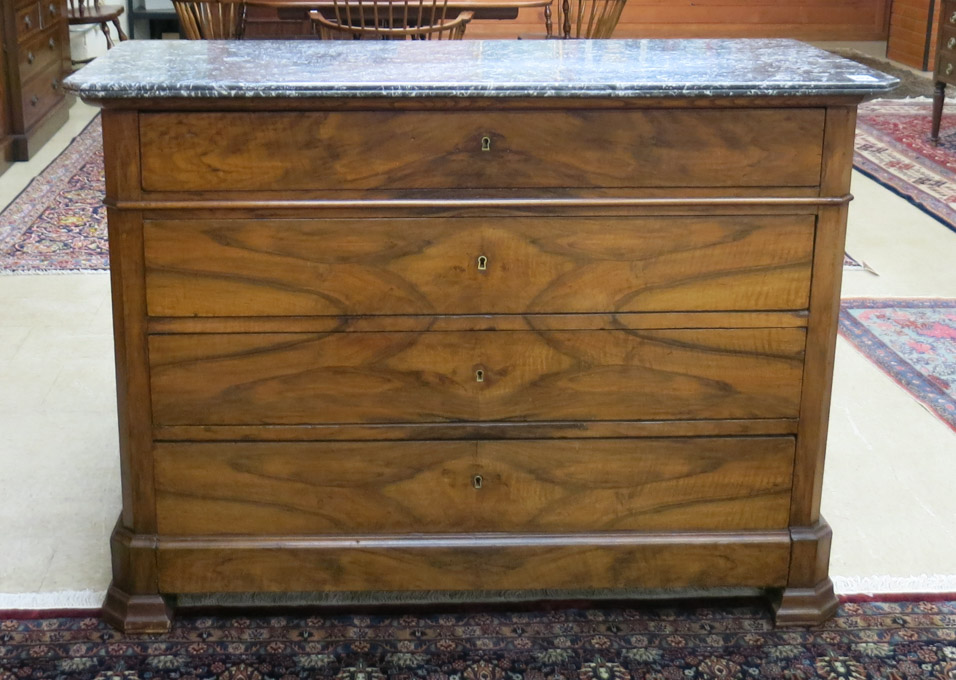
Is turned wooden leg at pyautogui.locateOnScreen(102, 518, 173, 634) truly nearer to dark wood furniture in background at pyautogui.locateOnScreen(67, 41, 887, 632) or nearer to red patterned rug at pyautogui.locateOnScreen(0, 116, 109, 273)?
dark wood furniture in background at pyautogui.locateOnScreen(67, 41, 887, 632)

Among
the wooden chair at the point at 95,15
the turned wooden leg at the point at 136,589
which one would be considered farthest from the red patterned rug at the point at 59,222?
the turned wooden leg at the point at 136,589

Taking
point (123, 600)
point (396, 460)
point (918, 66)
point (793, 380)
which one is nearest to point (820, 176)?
point (793, 380)

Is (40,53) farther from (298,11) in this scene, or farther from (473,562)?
(473,562)

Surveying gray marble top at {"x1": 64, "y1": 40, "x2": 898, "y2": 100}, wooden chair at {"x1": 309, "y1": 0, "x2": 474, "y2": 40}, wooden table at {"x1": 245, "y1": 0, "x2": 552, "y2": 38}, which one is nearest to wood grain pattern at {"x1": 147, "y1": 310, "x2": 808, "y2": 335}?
gray marble top at {"x1": 64, "y1": 40, "x2": 898, "y2": 100}

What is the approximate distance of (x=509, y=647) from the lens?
76.4 inches

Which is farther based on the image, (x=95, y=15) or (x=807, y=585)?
(x=95, y=15)

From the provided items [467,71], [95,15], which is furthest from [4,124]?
[467,71]

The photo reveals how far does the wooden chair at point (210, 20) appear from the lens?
148 inches

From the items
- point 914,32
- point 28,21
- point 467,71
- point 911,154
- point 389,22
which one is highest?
point 467,71

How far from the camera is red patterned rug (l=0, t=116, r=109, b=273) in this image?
12.7 ft

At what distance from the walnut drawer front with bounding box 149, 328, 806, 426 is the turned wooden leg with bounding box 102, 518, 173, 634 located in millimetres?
220

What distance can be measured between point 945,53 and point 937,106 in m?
0.25

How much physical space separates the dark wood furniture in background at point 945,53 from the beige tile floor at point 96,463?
6.65ft

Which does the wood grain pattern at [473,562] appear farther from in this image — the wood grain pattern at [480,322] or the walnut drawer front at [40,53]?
the walnut drawer front at [40,53]
